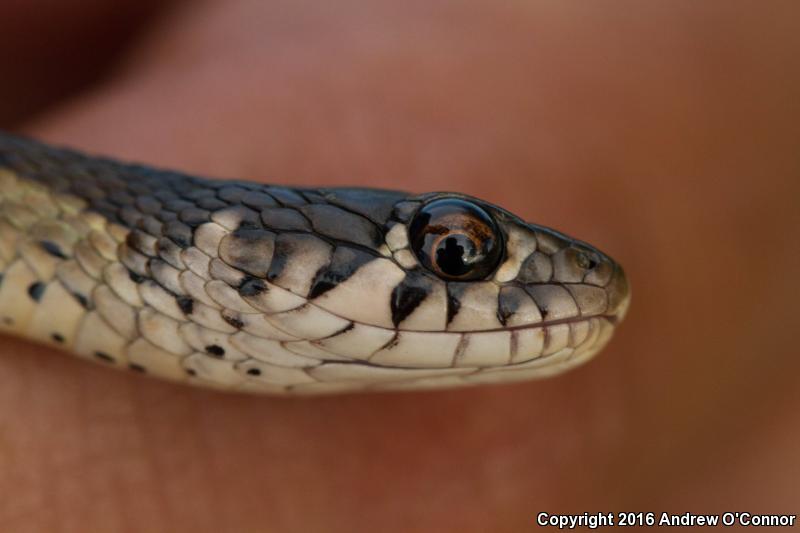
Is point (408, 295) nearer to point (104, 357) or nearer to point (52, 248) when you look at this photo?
point (104, 357)

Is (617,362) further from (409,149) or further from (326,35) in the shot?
(326,35)

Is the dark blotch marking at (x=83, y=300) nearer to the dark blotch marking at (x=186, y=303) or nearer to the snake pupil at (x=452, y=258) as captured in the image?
the dark blotch marking at (x=186, y=303)

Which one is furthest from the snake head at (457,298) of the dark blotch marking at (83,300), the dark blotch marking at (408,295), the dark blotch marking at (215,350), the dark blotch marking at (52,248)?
the dark blotch marking at (52,248)

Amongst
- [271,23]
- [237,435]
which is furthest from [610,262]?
[271,23]

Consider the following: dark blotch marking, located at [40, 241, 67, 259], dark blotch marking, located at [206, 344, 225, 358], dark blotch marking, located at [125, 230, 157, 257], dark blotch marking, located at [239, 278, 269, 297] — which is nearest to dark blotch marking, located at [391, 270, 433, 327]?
dark blotch marking, located at [239, 278, 269, 297]

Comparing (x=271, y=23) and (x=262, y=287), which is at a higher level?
(x=271, y=23)

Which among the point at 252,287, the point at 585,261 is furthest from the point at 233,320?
the point at 585,261

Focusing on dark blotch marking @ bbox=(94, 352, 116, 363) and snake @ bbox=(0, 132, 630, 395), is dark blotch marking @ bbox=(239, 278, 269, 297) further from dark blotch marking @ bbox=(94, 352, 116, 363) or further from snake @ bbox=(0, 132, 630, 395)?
dark blotch marking @ bbox=(94, 352, 116, 363)
